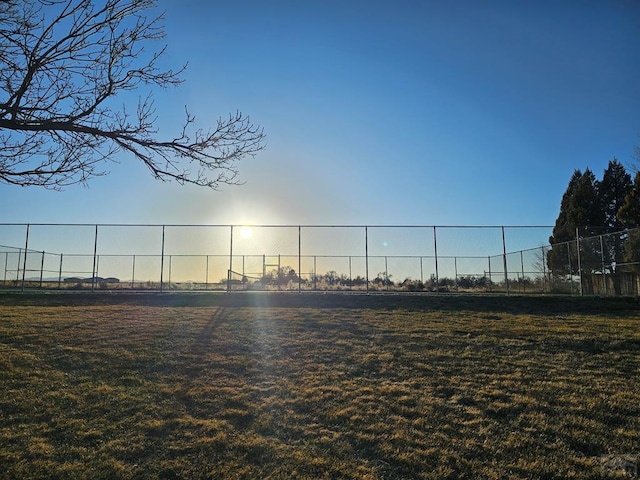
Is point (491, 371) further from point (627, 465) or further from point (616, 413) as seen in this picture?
point (627, 465)

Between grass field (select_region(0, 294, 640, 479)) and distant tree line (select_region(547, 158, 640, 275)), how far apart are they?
904cm

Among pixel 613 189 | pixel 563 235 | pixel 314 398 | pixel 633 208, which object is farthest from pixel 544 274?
pixel 314 398

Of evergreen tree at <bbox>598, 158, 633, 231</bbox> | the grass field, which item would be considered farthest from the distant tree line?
the grass field

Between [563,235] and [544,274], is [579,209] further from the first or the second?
[544,274]

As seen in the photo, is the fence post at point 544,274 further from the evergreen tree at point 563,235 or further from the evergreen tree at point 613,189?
the evergreen tree at point 613,189

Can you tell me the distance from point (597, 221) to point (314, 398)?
32.9 m

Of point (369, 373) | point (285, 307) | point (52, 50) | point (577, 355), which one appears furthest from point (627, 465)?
point (285, 307)

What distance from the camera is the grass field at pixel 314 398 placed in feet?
13.7

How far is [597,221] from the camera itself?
3109 cm

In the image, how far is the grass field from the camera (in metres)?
4.18

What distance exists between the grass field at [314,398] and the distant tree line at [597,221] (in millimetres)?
9038

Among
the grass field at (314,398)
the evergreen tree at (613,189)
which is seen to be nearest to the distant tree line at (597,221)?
the evergreen tree at (613,189)

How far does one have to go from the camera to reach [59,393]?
5.80 meters

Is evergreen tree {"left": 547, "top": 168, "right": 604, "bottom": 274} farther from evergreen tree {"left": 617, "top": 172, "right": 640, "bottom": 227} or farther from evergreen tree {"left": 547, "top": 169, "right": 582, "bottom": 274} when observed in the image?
evergreen tree {"left": 617, "top": 172, "right": 640, "bottom": 227}
